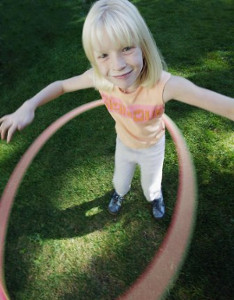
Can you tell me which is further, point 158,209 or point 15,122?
point 158,209

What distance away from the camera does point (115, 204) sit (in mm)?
3262

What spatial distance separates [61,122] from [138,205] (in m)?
1.42

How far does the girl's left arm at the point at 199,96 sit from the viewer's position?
5.65 ft

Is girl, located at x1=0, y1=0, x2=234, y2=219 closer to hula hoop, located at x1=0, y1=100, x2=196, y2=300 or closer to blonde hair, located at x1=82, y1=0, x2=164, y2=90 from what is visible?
blonde hair, located at x1=82, y1=0, x2=164, y2=90

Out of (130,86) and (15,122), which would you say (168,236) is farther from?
(15,122)

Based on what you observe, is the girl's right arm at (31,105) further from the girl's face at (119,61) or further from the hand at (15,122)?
the girl's face at (119,61)

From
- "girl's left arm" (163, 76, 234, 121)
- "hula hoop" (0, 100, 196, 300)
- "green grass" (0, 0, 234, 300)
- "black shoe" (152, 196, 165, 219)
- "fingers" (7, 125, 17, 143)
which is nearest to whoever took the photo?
"girl's left arm" (163, 76, 234, 121)

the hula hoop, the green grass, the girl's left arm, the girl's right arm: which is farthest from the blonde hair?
the green grass

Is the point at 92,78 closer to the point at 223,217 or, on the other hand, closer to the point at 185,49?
the point at 223,217

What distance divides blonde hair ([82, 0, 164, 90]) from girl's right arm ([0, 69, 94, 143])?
41 centimetres

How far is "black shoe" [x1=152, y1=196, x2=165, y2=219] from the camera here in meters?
3.15

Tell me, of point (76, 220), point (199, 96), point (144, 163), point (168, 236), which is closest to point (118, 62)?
Result: point (199, 96)

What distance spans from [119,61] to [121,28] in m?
0.17

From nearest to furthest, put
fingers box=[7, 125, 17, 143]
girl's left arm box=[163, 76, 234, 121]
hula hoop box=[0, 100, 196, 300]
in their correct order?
girl's left arm box=[163, 76, 234, 121] < fingers box=[7, 125, 17, 143] < hula hoop box=[0, 100, 196, 300]
